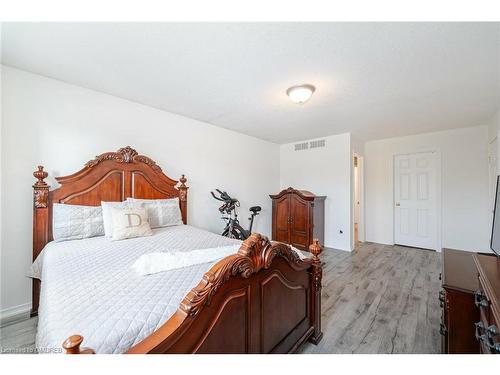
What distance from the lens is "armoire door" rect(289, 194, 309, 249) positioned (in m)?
4.07

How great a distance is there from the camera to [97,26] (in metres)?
1.46

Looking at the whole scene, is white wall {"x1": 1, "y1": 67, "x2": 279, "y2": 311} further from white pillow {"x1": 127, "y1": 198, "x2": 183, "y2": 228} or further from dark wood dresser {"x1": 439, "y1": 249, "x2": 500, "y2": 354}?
dark wood dresser {"x1": 439, "y1": 249, "x2": 500, "y2": 354}

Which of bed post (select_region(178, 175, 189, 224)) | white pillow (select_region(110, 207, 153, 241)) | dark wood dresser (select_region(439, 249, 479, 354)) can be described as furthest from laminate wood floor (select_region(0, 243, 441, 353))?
bed post (select_region(178, 175, 189, 224))

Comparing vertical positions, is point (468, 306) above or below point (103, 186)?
below

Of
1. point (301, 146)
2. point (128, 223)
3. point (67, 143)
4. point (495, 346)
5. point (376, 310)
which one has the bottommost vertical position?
point (376, 310)

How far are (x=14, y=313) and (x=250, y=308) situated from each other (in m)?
2.46

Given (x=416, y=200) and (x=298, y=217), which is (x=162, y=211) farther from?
(x=416, y=200)

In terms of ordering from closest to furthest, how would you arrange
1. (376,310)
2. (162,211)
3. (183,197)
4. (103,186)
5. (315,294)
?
1. (315,294)
2. (376,310)
3. (103,186)
4. (162,211)
5. (183,197)

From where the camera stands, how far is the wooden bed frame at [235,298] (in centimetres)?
82

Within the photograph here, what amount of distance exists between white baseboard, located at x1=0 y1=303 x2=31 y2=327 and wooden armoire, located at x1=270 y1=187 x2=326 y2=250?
3786 mm

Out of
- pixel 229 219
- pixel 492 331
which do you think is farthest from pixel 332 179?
pixel 492 331

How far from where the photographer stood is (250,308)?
1.13 m
